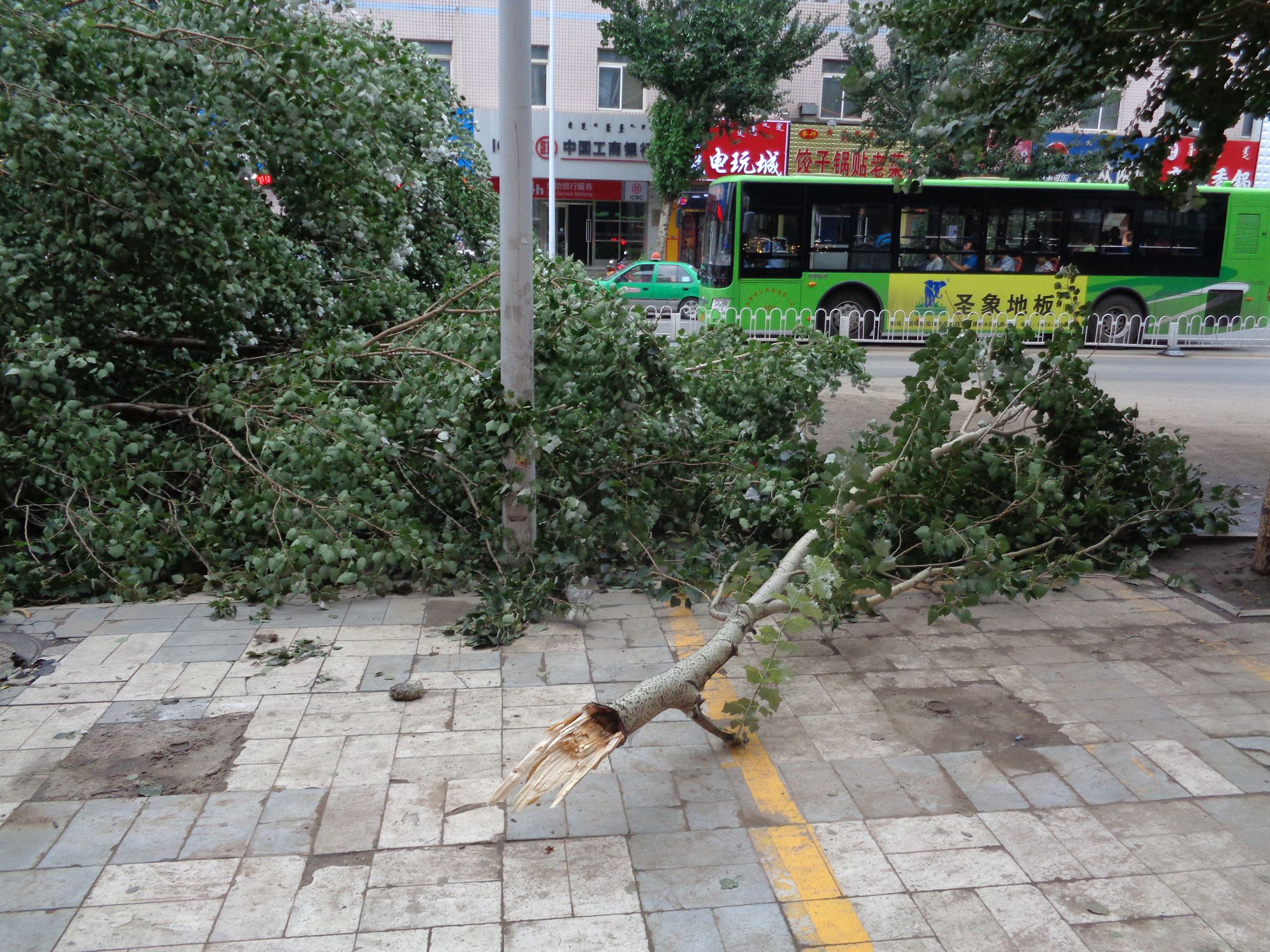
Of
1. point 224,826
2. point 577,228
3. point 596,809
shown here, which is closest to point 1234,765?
point 596,809

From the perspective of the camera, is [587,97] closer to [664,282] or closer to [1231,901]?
[664,282]

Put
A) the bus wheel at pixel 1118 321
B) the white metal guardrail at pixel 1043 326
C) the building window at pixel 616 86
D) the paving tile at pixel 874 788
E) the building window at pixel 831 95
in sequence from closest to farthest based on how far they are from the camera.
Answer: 1. the paving tile at pixel 874 788
2. the white metal guardrail at pixel 1043 326
3. the bus wheel at pixel 1118 321
4. the building window at pixel 831 95
5. the building window at pixel 616 86

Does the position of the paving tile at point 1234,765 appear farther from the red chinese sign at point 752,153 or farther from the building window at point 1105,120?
the building window at point 1105,120

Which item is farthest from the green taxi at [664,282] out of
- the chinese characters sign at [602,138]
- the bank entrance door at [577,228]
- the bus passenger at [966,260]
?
the bank entrance door at [577,228]

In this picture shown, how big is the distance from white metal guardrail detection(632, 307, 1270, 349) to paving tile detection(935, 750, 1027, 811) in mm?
12628

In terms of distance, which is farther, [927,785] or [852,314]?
[852,314]

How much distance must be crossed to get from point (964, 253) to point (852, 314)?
7.04 feet

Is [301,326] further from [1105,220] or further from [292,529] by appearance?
[1105,220]

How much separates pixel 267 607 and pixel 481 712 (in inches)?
65.1

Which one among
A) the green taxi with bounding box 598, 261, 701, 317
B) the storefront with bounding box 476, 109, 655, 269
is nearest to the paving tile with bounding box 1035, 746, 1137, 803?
the green taxi with bounding box 598, 261, 701, 317

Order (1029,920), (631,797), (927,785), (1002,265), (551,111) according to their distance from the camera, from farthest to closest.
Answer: (551,111) → (1002,265) → (927,785) → (631,797) → (1029,920)

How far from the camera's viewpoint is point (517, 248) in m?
5.38

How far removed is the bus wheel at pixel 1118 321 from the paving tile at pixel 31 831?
1818 cm

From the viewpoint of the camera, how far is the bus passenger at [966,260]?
17.8 meters
